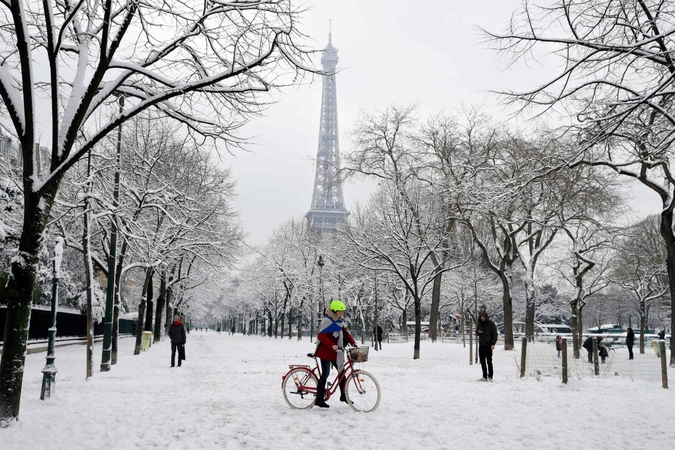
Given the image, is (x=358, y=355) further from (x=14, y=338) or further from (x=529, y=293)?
(x=529, y=293)

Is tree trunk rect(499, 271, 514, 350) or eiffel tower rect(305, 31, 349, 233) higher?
eiffel tower rect(305, 31, 349, 233)

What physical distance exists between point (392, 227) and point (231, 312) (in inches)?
2919

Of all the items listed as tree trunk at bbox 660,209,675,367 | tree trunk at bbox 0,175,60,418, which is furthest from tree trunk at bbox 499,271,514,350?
tree trunk at bbox 0,175,60,418

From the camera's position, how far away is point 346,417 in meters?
8.99

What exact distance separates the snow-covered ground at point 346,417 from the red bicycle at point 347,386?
221mm

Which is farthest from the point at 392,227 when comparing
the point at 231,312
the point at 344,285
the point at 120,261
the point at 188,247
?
the point at 231,312

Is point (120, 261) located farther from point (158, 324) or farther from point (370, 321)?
point (370, 321)

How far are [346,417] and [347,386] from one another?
658mm

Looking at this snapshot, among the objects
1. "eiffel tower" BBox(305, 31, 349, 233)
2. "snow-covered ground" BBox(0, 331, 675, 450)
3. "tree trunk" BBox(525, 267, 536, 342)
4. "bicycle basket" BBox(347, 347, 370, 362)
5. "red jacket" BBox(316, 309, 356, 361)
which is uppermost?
"eiffel tower" BBox(305, 31, 349, 233)

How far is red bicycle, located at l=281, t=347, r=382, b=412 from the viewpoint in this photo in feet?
31.1

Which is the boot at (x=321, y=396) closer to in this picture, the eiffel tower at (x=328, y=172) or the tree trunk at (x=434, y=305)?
the tree trunk at (x=434, y=305)

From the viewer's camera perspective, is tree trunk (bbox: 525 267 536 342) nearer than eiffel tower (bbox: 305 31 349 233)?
Yes

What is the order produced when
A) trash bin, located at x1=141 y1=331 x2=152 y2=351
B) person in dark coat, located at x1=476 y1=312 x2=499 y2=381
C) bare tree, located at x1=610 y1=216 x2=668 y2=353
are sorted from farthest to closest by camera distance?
bare tree, located at x1=610 y1=216 x2=668 y2=353
trash bin, located at x1=141 y1=331 x2=152 y2=351
person in dark coat, located at x1=476 y1=312 x2=499 y2=381

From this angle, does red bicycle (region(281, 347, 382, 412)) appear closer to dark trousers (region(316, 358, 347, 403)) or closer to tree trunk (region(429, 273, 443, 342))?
dark trousers (region(316, 358, 347, 403))
